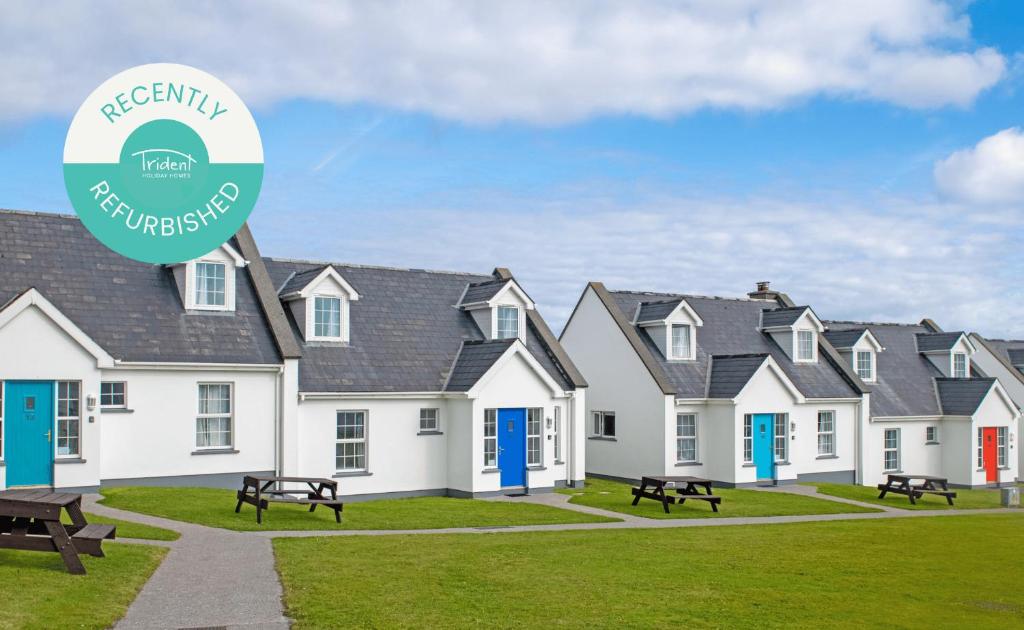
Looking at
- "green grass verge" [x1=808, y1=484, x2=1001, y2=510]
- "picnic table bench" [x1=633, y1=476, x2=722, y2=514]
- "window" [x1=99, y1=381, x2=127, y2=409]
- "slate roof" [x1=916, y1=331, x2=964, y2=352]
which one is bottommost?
"green grass verge" [x1=808, y1=484, x2=1001, y2=510]

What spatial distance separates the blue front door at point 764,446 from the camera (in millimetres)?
36031

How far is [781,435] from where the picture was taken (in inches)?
1447

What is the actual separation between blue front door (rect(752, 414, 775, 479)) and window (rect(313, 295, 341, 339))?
15.9 meters

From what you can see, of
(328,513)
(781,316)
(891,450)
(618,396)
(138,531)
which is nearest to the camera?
(138,531)

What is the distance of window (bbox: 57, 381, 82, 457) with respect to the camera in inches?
952

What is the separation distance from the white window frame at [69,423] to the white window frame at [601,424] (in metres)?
19.6

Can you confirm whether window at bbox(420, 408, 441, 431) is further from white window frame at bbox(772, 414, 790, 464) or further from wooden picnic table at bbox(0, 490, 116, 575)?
wooden picnic table at bbox(0, 490, 116, 575)

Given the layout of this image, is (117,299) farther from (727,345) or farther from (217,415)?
(727,345)

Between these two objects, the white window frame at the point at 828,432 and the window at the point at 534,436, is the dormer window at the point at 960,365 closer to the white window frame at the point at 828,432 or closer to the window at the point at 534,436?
the white window frame at the point at 828,432

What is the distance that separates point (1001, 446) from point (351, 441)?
31.2m

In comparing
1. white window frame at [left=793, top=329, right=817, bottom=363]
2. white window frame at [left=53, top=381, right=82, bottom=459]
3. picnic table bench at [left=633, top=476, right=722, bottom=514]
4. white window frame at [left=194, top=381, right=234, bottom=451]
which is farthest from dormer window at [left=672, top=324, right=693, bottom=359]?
white window frame at [left=53, top=381, right=82, bottom=459]

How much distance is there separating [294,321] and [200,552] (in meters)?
13.3

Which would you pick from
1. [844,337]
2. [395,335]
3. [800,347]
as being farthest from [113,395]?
[844,337]

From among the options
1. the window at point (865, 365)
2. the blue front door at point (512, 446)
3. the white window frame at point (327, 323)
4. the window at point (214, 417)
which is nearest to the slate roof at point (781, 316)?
the window at point (865, 365)
